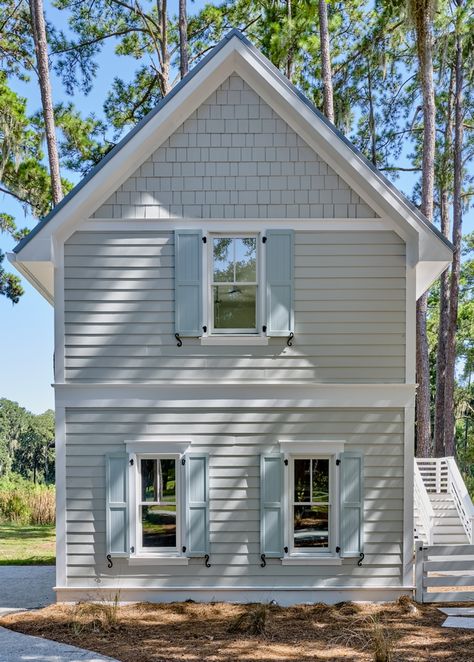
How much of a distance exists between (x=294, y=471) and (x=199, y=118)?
504 centimetres

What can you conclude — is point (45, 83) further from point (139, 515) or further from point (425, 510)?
point (425, 510)

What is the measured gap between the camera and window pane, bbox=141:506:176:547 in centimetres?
798

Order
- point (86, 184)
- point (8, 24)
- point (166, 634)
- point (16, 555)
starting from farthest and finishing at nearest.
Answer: point (8, 24), point (16, 555), point (86, 184), point (166, 634)

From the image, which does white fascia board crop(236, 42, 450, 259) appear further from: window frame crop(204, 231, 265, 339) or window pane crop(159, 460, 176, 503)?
window pane crop(159, 460, 176, 503)

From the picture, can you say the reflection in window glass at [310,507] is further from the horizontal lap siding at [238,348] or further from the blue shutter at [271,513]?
the horizontal lap siding at [238,348]

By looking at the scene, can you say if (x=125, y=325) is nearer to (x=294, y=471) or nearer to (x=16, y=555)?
(x=294, y=471)

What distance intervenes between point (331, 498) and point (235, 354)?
2.36m

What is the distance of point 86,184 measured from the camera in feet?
25.7

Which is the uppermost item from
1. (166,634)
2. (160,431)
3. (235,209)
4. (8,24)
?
(8,24)

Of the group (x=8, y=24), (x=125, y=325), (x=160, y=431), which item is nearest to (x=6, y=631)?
(x=160, y=431)

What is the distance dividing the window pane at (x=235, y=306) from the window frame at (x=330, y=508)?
6.18ft

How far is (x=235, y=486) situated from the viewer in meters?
7.93

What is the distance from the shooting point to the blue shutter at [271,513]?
781 cm

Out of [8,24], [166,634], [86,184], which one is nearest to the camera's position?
[166,634]
